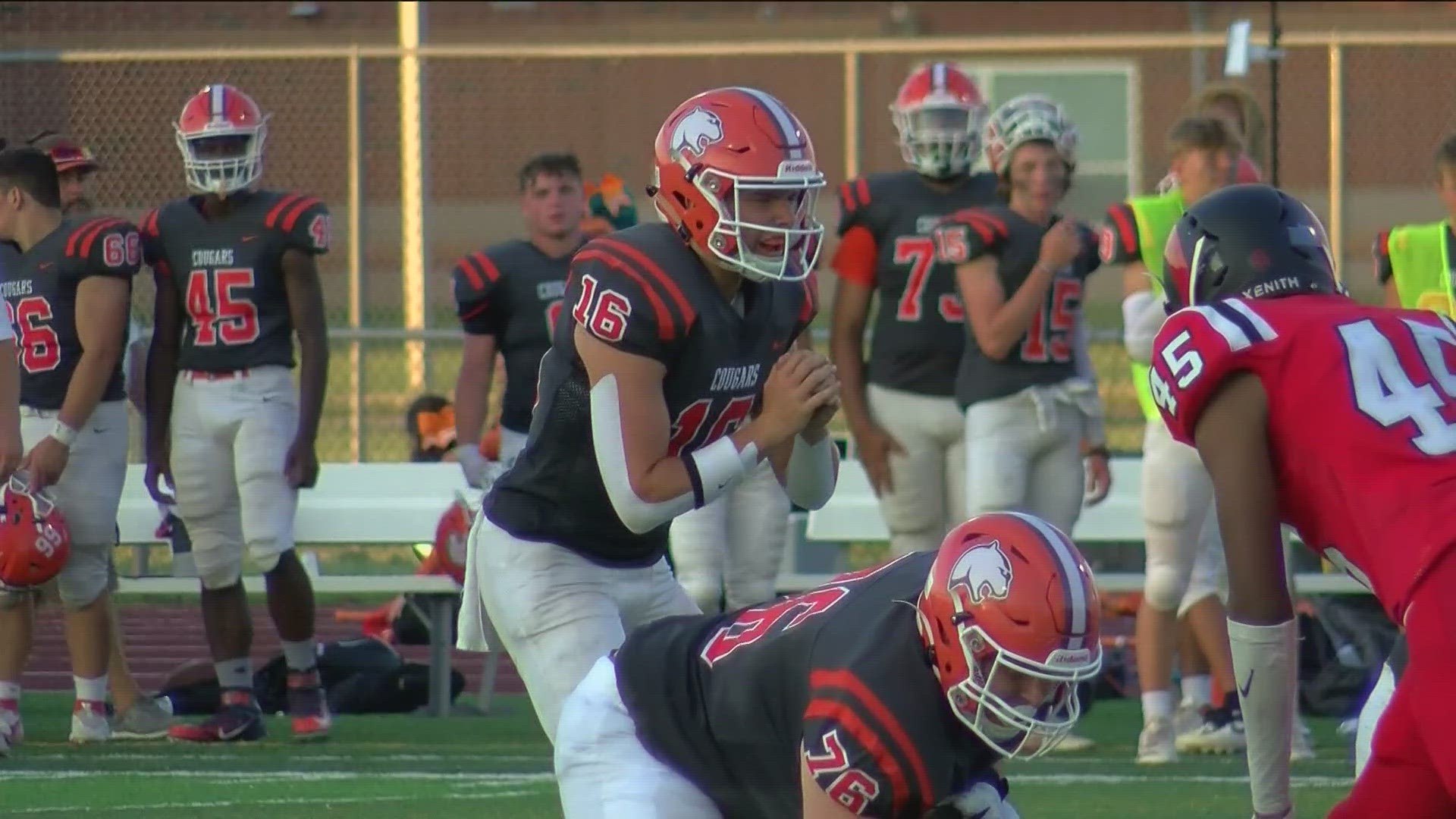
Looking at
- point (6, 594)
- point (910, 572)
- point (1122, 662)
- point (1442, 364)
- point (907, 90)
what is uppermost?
point (907, 90)

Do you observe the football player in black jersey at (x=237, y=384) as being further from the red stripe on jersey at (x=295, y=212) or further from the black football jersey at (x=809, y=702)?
the black football jersey at (x=809, y=702)

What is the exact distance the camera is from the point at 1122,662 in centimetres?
800

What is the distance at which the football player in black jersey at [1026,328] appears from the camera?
253 inches

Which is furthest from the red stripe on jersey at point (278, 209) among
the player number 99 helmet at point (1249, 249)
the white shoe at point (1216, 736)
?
the player number 99 helmet at point (1249, 249)

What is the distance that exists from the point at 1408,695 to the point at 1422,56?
564 inches

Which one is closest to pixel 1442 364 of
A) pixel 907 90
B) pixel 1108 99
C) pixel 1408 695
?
pixel 1408 695

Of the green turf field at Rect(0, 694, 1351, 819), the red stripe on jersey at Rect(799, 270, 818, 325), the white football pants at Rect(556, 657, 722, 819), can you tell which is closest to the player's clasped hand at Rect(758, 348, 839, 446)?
the red stripe on jersey at Rect(799, 270, 818, 325)

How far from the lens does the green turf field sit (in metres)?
5.53

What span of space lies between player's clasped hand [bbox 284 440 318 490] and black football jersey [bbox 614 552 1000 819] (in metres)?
3.45

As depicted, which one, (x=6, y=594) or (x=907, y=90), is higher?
(x=907, y=90)

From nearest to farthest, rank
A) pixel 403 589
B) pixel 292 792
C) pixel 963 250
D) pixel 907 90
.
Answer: pixel 292 792 < pixel 963 250 < pixel 907 90 < pixel 403 589

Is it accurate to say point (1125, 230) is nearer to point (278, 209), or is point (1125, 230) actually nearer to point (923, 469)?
point (923, 469)

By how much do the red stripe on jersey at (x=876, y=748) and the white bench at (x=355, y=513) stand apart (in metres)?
4.81

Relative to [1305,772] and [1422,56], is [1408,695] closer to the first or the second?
[1305,772]
